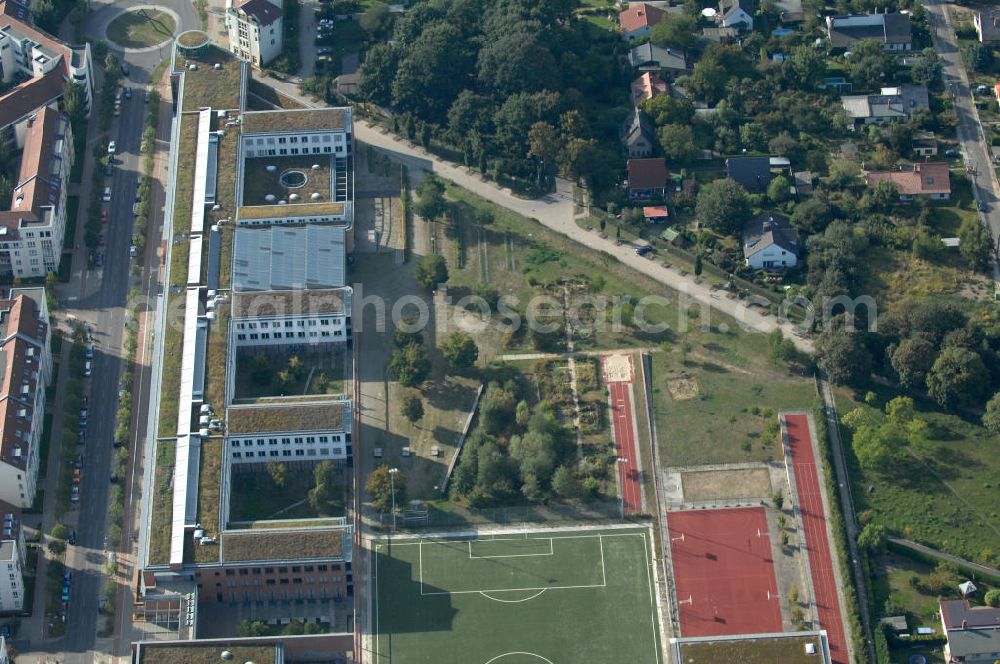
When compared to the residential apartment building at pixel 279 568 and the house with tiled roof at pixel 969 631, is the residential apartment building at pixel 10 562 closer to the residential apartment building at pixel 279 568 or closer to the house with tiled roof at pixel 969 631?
the residential apartment building at pixel 279 568

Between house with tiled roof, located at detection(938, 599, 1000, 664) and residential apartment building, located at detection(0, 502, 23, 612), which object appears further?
residential apartment building, located at detection(0, 502, 23, 612)

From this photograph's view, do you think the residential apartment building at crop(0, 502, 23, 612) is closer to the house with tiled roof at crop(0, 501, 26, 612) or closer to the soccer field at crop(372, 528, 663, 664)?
the house with tiled roof at crop(0, 501, 26, 612)

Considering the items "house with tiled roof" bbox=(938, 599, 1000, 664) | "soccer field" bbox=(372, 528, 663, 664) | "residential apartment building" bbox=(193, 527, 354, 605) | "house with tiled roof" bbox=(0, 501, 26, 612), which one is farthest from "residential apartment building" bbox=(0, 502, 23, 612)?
"house with tiled roof" bbox=(938, 599, 1000, 664)

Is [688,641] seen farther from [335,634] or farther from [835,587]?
[335,634]

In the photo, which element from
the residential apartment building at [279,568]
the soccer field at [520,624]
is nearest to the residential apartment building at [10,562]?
the residential apartment building at [279,568]

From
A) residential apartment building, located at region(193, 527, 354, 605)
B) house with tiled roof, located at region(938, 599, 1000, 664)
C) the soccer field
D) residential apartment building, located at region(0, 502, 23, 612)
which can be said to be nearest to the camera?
house with tiled roof, located at region(938, 599, 1000, 664)

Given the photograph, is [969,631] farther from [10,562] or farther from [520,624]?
[10,562]

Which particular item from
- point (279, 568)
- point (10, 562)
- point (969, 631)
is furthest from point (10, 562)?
point (969, 631)

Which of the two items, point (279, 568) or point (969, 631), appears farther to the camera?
point (279, 568)

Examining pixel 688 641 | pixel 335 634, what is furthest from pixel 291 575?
pixel 688 641
